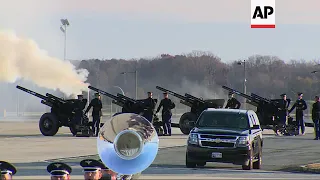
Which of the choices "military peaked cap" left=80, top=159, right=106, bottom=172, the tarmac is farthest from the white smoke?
"military peaked cap" left=80, top=159, right=106, bottom=172

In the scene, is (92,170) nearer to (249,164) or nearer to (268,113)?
(249,164)

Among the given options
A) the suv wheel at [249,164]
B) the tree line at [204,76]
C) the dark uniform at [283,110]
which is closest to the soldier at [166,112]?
the dark uniform at [283,110]

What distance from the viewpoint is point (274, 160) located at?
66.5 feet

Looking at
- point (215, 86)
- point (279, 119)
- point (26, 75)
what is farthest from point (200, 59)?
point (279, 119)

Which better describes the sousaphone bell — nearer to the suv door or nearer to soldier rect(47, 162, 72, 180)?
soldier rect(47, 162, 72, 180)

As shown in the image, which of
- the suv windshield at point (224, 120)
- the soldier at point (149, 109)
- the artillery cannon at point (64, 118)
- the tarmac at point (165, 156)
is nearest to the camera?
the tarmac at point (165, 156)

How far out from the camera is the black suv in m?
17.1

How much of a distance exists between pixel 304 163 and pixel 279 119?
1315cm

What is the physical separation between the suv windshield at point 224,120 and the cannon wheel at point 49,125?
40.0ft

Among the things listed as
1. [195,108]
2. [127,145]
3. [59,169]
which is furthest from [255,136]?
[195,108]

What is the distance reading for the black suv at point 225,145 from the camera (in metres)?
17.1

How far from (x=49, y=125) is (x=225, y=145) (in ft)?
45.3

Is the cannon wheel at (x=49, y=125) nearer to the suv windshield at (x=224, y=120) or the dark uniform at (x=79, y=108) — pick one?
the dark uniform at (x=79, y=108)

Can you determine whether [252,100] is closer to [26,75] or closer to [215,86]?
[26,75]
